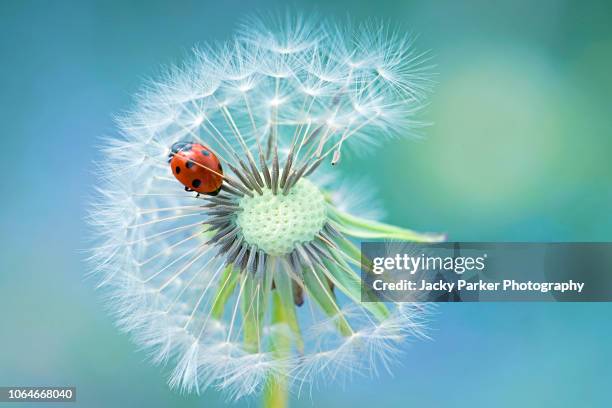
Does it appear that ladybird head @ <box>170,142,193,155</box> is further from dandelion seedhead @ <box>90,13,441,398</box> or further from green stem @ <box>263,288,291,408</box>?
green stem @ <box>263,288,291,408</box>

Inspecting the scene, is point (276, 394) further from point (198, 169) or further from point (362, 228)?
point (198, 169)

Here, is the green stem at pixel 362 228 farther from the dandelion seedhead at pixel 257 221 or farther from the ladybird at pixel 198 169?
the ladybird at pixel 198 169

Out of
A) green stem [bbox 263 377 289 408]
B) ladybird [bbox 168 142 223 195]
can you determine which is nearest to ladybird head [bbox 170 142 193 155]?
ladybird [bbox 168 142 223 195]

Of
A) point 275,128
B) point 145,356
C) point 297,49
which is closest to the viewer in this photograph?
point 275,128

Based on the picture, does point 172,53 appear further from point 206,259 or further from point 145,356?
point 145,356

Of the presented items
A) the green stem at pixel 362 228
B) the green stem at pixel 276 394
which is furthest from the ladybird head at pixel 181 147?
the green stem at pixel 276 394

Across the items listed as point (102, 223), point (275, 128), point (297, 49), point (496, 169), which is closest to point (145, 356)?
point (102, 223)

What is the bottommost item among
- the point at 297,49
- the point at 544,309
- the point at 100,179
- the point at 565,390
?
the point at 565,390
